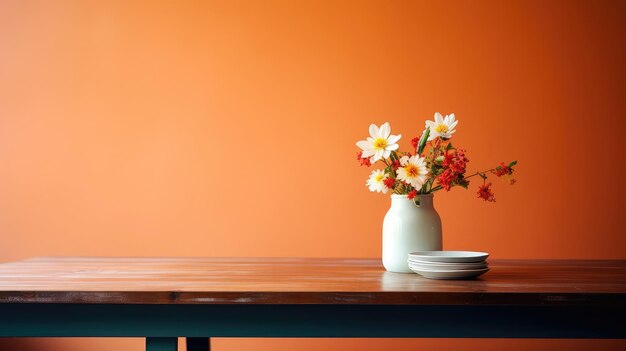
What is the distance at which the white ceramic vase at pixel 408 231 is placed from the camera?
1.66 m

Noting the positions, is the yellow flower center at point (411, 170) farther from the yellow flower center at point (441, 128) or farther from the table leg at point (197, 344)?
the table leg at point (197, 344)

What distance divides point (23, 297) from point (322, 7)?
220cm

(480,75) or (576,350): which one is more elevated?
(480,75)

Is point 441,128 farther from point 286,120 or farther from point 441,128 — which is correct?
point 286,120

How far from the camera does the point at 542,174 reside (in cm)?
301

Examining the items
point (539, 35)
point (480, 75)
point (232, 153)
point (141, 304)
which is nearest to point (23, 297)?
point (141, 304)

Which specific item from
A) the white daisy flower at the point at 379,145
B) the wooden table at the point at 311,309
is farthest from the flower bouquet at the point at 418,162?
the wooden table at the point at 311,309

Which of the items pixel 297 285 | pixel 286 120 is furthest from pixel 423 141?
pixel 286 120

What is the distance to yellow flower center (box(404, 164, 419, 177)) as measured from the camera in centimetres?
162

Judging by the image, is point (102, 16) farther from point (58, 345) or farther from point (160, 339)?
point (160, 339)

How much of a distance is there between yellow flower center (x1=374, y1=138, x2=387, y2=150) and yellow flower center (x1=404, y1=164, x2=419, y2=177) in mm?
83

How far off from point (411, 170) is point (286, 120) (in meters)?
1.52

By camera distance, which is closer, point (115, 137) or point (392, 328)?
point (392, 328)

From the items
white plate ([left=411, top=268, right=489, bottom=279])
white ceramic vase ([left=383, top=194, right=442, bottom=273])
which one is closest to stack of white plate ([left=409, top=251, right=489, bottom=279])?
white plate ([left=411, top=268, right=489, bottom=279])
